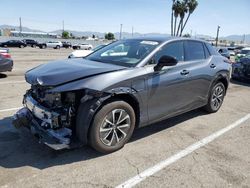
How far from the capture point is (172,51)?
486 centimetres

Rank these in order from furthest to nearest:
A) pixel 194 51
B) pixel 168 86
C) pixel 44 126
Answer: pixel 194 51 < pixel 168 86 < pixel 44 126

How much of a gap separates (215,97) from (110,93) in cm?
337

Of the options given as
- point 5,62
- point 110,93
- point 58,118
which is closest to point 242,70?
point 110,93

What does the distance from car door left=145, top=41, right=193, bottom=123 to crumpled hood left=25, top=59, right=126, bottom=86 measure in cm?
62

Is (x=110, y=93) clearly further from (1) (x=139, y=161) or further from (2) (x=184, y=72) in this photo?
(2) (x=184, y=72)

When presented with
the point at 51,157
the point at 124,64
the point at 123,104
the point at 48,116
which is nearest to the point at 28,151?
the point at 51,157

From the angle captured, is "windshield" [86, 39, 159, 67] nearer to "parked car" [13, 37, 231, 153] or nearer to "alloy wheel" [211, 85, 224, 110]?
"parked car" [13, 37, 231, 153]

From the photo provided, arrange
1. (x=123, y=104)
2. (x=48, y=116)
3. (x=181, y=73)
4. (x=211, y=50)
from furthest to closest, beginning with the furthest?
1. (x=211, y=50)
2. (x=181, y=73)
3. (x=123, y=104)
4. (x=48, y=116)

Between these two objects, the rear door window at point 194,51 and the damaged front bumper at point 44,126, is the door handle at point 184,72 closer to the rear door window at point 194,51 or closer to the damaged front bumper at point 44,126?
the rear door window at point 194,51

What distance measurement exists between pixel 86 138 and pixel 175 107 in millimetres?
1928

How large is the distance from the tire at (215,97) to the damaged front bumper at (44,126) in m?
3.59

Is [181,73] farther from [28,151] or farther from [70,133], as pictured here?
[28,151]

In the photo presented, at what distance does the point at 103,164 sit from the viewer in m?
3.69

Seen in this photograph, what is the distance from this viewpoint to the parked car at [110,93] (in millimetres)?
3607
